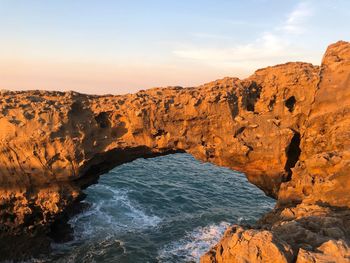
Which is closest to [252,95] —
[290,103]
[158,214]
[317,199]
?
[290,103]

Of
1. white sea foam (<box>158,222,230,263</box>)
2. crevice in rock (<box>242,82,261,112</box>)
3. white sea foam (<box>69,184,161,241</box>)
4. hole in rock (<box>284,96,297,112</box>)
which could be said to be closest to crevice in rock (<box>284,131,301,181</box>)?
hole in rock (<box>284,96,297,112</box>)

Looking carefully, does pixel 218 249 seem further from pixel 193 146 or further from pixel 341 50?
pixel 341 50

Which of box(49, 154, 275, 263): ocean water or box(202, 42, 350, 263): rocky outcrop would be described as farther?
box(49, 154, 275, 263): ocean water

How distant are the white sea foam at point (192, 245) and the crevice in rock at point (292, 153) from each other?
24.4ft

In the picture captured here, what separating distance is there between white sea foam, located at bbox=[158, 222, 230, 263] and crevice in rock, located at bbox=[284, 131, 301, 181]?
7.44 m

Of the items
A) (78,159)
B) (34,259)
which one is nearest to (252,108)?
(78,159)

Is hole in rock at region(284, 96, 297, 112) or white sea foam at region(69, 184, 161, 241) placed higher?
hole in rock at region(284, 96, 297, 112)

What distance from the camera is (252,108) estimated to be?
2092 centimetres

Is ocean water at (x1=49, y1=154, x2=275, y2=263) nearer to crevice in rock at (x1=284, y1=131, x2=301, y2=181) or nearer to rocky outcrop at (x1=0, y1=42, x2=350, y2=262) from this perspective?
rocky outcrop at (x1=0, y1=42, x2=350, y2=262)

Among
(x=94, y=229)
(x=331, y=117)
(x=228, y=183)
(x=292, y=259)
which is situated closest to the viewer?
(x=292, y=259)

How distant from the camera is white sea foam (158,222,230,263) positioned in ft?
70.0

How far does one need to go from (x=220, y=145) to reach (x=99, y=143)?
7318 mm

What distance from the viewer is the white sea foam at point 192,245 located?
21.3 m

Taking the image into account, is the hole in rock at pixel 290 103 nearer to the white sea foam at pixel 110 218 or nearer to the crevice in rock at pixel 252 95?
the crevice in rock at pixel 252 95
